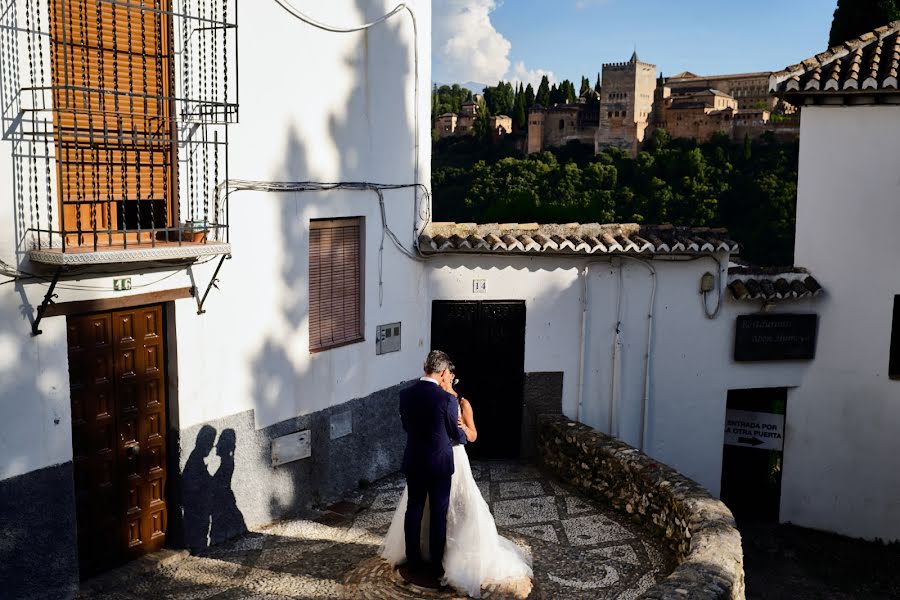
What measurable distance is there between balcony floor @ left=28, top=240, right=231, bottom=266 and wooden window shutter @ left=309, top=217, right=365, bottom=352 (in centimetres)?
169

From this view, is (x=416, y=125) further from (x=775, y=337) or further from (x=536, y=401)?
(x=775, y=337)

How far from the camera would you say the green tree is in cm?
1290

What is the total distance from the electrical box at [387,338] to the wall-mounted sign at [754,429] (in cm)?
429

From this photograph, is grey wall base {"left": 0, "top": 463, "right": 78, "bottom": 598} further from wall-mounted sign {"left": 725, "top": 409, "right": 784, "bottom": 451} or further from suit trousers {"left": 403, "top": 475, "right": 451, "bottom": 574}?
wall-mounted sign {"left": 725, "top": 409, "right": 784, "bottom": 451}

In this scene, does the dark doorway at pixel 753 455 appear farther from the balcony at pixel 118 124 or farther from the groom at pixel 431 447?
the balcony at pixel 118 124

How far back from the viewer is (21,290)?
5211 mm

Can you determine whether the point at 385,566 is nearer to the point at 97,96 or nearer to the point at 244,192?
the point at 244,192

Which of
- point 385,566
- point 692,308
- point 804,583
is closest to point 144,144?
point 385,566

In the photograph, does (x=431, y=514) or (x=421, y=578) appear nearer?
(x=431, y=514)

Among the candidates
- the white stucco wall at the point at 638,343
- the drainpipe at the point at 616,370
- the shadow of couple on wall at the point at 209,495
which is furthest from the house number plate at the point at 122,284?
the drainpipe at the point at 616,370

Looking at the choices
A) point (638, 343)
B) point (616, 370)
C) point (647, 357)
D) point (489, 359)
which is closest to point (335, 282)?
point (489, 359)

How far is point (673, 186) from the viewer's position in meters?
49.7

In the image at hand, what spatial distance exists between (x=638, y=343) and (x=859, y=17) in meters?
7.36

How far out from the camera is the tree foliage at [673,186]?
114ft
